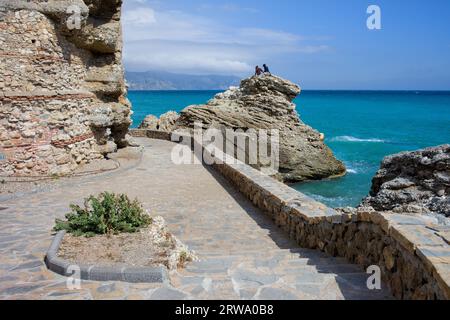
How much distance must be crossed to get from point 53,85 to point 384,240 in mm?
11496

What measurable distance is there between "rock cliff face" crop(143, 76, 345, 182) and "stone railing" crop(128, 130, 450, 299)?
18818mm

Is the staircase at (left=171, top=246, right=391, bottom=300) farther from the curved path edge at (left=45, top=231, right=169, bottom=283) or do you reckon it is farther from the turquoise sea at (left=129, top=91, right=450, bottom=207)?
the turquoise sea at (left=129, top=91, right=450, bottom=207)

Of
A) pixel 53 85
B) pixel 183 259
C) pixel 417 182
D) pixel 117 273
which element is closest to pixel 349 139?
pixel 417 182

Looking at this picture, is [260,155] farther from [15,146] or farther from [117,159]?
[15,146]

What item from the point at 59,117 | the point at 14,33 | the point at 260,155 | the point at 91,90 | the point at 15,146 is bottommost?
the point at 260,155

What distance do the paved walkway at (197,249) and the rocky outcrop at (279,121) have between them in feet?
43.5

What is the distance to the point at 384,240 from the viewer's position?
181 inches

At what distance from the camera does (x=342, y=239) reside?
6.10m

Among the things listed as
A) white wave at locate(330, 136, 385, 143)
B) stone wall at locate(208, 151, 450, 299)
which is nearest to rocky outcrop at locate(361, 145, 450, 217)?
stone wall at locate(208, 151, 450, 299)

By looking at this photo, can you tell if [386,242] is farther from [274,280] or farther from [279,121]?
[279,121]

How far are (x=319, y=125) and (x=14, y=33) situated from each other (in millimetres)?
69829

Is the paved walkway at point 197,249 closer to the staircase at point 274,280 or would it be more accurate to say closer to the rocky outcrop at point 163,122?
the staircase at point 274,280

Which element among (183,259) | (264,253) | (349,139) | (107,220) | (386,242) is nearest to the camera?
(386,242)
